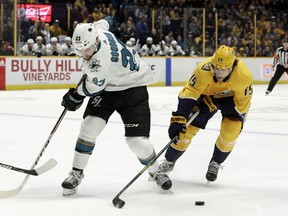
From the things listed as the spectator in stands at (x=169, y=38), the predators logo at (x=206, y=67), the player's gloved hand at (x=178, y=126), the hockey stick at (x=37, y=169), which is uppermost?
the predators logo at (x=206, y=67)

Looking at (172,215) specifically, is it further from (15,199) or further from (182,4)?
(182,4)

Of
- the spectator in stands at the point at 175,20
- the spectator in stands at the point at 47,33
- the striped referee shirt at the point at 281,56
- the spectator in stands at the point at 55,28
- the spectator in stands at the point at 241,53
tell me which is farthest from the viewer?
the spectator in stands at the point at 241,53

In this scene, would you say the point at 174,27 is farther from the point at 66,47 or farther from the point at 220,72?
the point at 220,72

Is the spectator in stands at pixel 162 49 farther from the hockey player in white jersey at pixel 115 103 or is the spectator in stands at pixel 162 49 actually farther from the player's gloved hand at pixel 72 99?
the player's gloved hand at pixel 72 99

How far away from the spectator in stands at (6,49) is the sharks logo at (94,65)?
32.5 ft

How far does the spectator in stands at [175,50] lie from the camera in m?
15.4

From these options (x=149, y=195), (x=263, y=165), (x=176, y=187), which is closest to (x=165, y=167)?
(x=176, y=187)

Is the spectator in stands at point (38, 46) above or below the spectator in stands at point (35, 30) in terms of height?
below

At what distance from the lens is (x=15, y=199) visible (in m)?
3.35

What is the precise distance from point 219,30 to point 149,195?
13.2m

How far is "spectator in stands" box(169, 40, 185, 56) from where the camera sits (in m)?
15.4

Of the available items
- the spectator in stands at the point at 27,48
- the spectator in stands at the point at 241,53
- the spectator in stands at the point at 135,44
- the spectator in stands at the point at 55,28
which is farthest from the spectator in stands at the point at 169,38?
the spectator in stands at the point at 27,48

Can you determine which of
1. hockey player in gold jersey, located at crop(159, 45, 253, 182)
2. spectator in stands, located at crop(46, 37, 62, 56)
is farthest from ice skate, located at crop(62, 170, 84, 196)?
spectator in stands, located at crop(46, 37, 62, 56)

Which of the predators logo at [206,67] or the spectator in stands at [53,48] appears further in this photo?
the spectator in stands at [53,48]
